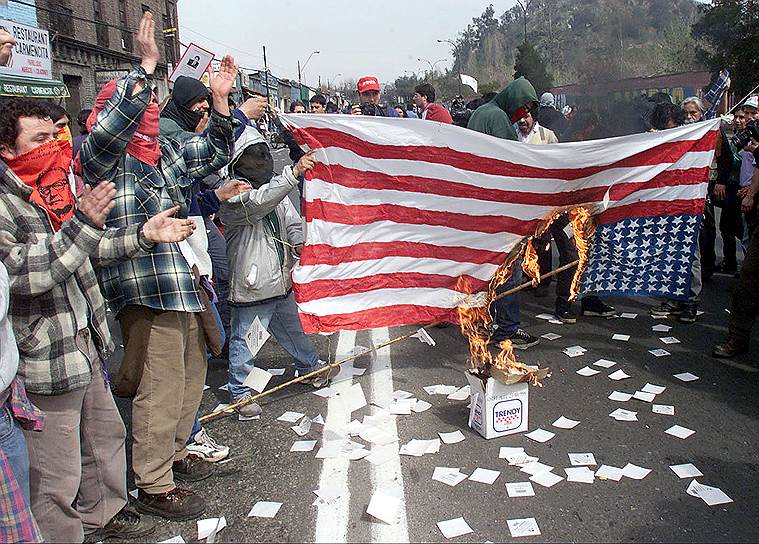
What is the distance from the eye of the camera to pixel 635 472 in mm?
3689

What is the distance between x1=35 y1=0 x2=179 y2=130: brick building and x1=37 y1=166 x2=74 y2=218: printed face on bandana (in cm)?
2627

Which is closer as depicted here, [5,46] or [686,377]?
[5,46]

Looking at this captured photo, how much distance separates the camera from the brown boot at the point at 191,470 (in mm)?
3805

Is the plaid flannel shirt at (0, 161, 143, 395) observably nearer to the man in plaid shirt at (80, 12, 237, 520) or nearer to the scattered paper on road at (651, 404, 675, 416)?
the man in plaid shirt at (80, 12, 237, 520)

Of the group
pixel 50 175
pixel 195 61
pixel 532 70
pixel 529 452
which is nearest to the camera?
pixel 50 175

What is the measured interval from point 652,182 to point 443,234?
1719mm

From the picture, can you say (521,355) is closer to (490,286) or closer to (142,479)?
(490,286)

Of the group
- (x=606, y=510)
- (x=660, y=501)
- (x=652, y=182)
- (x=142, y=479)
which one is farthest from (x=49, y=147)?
(x=652, y=182)

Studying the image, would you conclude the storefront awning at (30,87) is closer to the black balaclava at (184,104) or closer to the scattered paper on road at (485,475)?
the black balaclava at (184,104)

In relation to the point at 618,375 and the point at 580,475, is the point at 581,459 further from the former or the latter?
the point at 618,375

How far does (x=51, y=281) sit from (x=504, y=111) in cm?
429

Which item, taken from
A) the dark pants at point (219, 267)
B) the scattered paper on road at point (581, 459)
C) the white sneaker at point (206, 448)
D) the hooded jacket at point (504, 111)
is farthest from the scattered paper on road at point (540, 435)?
the dark pants at point (219, 267)

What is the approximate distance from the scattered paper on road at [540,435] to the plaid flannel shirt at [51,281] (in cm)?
267

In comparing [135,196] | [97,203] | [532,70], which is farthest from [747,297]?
[532,70]
